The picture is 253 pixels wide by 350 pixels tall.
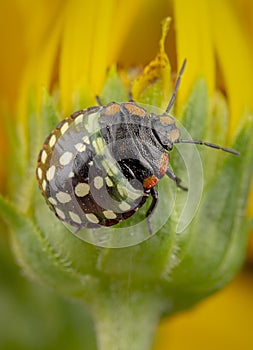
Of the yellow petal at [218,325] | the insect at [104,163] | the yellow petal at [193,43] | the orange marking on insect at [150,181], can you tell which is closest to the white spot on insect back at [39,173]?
the insect at [104,163]

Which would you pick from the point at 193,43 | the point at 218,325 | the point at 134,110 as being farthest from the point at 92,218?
the point at 218,325

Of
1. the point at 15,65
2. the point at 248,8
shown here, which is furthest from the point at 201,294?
the point at 15,65

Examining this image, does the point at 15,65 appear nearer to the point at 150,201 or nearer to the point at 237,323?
the point at 150,201

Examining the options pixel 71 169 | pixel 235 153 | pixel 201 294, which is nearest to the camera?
pixel 71 169

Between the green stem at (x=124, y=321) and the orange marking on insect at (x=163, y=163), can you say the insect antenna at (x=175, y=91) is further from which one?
the green stem at (x=124, y=321)

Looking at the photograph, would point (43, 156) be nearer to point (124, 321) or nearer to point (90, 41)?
point (90, 41)

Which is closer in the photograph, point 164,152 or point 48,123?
point 164,152
